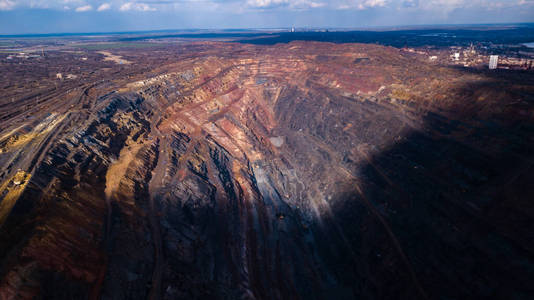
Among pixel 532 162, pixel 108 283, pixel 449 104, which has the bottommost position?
pixel 108 283

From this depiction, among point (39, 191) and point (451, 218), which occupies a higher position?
point (39, 191)

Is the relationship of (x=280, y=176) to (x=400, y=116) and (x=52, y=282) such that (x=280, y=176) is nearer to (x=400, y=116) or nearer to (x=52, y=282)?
(x=400, y=116)

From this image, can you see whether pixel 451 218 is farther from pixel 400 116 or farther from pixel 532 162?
pixel 400 116

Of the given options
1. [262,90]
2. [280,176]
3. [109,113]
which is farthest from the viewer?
[262,90]

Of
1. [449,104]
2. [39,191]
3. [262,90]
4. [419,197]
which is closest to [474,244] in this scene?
[419,197]

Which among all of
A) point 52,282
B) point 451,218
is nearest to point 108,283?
point 52,282

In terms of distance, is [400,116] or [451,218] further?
[400,116]

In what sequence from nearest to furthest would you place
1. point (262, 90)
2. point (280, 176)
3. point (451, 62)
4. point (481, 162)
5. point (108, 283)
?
point (108, 283), point (481, 162), point (280, 176), point (262, 90), point (451, 62)
